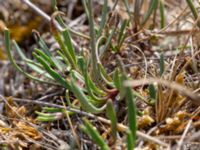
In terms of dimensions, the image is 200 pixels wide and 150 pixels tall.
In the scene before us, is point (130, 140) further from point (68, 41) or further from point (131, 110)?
point (68, 41)

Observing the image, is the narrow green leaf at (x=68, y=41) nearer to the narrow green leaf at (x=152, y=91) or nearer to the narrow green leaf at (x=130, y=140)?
the narrow green leaf at (x=152, y=91)

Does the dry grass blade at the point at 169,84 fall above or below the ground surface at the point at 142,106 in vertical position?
above

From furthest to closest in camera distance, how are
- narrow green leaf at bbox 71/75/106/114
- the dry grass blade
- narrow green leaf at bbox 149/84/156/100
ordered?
narrow green leaf at bbox 149/84/156/100 < narrow green leaf at bbox 71/75/106/114 < the dry grass blade

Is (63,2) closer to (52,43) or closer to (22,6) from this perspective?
(22,6)

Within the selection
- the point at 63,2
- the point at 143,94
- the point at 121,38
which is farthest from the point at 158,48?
the point at 63,2

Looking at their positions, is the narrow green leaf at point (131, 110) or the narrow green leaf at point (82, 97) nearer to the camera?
the narrow green leaf at point (131, 110)

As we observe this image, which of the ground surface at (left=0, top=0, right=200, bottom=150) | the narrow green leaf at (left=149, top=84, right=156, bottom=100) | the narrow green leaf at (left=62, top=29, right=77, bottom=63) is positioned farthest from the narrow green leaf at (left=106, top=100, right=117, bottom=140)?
the narrow green leaf at (left=62, top=29, right=77, bottom=63)

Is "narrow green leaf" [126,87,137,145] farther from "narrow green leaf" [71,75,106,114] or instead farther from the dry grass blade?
"narrow green leaf" [71,75,106,114]

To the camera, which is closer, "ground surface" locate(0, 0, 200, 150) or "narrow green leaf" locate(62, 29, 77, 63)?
"ground surface" locate(0, 0, 200, 150)

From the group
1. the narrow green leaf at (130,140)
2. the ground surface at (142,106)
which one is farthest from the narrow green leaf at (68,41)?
the narrow green leaf at (130,140)

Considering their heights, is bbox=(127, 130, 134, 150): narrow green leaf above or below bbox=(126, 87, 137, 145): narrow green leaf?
below

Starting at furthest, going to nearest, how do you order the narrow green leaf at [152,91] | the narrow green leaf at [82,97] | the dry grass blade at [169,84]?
the narrow green leaf at [152,91] < the narrow green leaf at [82,97] < the dry grass blade at [169,84]

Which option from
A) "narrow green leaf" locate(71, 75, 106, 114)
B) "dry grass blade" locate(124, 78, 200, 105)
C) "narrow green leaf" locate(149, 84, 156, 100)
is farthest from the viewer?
"narrow green leaf" locate(149, 84, 156, 100)
